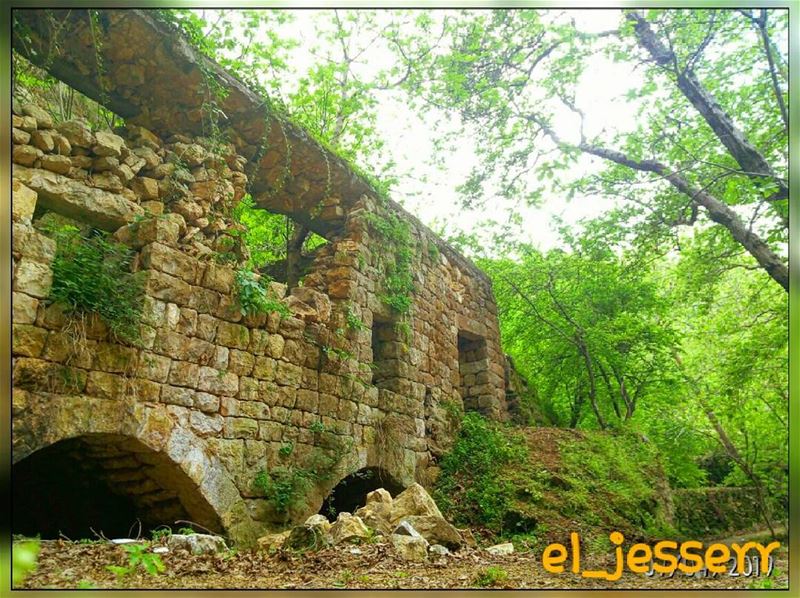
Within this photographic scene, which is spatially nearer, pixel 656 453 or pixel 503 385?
pixel 656 453

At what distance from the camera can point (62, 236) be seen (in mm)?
3916

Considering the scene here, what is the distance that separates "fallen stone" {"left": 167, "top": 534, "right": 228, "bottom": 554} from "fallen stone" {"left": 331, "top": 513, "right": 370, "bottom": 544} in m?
0.90

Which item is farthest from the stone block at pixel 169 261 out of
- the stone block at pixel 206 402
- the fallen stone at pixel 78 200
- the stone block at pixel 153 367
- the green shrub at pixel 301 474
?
the green shrub at pixel 301 474

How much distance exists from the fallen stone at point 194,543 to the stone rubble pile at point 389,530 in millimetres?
487

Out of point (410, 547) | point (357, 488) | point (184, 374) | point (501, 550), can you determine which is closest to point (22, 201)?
point (184, 374)

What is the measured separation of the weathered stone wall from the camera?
3.73 m

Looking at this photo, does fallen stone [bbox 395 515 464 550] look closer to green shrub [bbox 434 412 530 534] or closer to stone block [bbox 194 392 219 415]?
green shrub [bbox 434 412 530 534]

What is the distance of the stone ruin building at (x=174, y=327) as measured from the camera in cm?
384

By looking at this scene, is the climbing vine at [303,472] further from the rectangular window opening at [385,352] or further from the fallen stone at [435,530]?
the rectangular window opening at [385,352]

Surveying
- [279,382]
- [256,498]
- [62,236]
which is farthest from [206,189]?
[256,498]

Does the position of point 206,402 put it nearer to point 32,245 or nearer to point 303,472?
point 303,472

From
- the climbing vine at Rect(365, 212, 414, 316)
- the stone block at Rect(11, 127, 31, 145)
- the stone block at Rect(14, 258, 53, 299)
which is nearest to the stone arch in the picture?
the stone block at Rect(14, 258, 53, 299)

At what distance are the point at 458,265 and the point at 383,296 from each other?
108 inches

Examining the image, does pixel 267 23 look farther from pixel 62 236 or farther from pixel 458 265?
pixel 62 236
